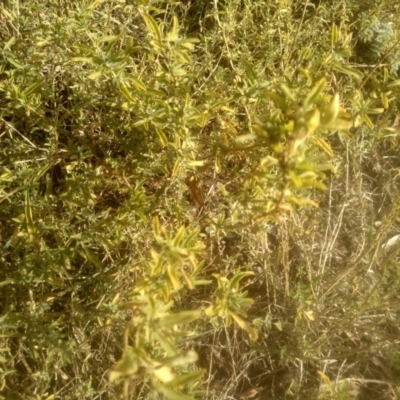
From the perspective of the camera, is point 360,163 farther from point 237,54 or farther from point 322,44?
point 237,54

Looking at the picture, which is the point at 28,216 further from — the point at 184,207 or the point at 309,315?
the point at 309,315

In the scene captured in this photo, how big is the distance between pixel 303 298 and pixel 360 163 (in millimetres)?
712

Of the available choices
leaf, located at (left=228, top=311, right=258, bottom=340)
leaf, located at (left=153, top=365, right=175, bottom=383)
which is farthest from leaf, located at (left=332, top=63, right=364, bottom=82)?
leaf, located at (left=153, top=365, right=175, bottom=383)

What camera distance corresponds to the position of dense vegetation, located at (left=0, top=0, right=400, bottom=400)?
164 cm

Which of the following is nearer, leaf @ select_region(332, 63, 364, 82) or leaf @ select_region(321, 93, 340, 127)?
leaf @ select_region(321, 93, 340, 127)

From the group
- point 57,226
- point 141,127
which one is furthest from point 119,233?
point 141,127

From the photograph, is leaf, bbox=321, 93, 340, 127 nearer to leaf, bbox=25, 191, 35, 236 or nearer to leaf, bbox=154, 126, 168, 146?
leaf, bbox=154, 126, 168, 146

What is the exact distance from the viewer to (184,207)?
192 centimetres

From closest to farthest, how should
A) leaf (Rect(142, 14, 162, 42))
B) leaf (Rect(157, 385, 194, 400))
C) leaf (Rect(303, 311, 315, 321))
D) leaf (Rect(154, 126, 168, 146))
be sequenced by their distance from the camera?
1. leaf (Rect(157, 385, 194, 400))
2. leaf (Rect(142, 14, 162, 42))
3. leaf (Rect(154, 126, 168, 146))
4. leaf (Rect(303, 311, 315, 321))

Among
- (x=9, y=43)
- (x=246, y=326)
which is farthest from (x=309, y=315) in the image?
(x=9, y=43)

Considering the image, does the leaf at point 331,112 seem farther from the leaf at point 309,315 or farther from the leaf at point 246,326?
the leaf at point 309,315

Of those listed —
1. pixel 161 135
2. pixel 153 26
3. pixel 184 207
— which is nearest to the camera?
pixel 153 26

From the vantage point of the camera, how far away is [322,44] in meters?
2.07

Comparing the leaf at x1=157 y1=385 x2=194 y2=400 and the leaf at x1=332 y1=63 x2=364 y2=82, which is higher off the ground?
the leaf at x1=332 y1=63 x2=364 y2=82
